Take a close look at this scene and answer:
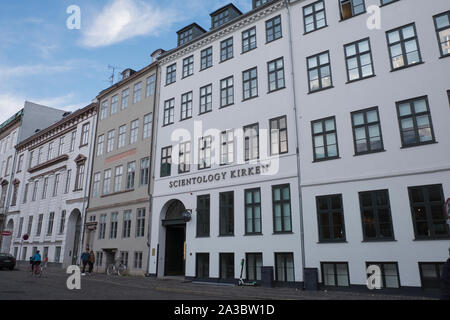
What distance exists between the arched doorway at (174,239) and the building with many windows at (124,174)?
5.18 feet

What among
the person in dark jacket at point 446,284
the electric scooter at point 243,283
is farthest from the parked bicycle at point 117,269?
the person in dark jacket at point 446,284

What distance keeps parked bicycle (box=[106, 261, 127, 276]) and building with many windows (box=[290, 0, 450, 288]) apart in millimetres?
14771

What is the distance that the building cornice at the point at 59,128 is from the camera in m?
34.5

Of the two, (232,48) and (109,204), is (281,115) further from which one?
(109,204)

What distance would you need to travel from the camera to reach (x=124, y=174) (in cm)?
2833

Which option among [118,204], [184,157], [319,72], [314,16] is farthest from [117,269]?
[314,16]

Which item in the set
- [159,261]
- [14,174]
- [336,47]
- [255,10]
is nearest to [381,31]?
[336,47]

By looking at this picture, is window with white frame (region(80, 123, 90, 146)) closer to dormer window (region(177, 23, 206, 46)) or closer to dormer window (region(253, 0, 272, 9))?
dormer window (region(177, 23, 206, 46))

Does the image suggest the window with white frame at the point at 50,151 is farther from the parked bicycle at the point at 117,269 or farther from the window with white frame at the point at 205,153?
the window with white frame at the point at 205,153

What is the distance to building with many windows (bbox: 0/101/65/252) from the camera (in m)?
45.7

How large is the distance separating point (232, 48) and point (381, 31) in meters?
9.68

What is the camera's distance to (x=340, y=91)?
17219 millimetres

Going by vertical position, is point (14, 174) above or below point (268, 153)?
above

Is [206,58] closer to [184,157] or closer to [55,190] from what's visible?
[184,157]
